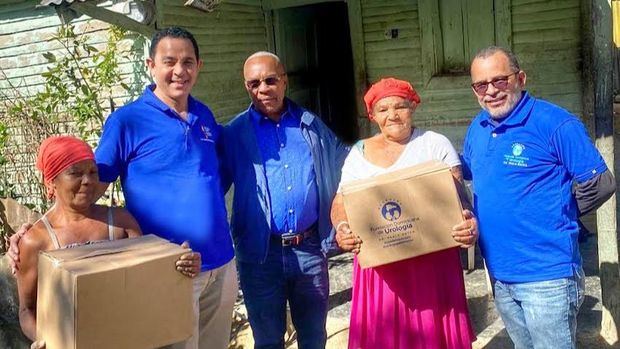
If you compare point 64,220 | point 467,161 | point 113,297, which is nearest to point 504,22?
point 467,161

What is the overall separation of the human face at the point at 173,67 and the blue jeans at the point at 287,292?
2.70ft

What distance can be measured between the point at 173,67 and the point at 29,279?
1015 mm

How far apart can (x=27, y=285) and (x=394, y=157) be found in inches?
60.5

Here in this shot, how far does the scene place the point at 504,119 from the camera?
2.55 m

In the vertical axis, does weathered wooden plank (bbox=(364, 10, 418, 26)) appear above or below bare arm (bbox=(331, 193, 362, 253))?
above

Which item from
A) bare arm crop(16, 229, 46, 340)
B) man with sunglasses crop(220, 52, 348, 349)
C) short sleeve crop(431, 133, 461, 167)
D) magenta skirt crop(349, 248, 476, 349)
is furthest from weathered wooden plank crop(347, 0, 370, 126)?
bare arm crop(16, 229, 46, 340)

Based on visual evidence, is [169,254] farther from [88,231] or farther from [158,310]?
[88,231]

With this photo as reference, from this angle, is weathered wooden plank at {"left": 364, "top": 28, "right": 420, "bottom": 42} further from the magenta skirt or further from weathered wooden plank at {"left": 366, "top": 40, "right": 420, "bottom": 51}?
the magenta skirt

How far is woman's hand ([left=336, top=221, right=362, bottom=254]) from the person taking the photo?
262 cm

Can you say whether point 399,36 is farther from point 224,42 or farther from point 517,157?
point 517,157

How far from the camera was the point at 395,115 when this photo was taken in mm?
2738

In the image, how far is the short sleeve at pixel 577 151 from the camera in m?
2.40

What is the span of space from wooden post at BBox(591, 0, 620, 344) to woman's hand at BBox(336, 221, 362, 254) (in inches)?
72.2

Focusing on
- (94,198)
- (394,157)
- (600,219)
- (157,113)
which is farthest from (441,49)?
(94,198)
